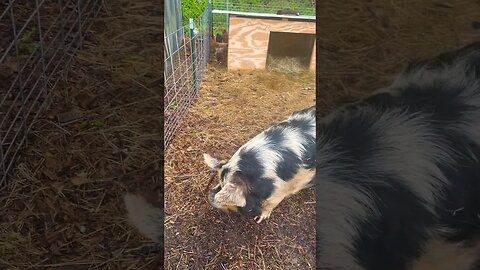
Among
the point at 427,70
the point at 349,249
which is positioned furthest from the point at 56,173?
the point at 427,70

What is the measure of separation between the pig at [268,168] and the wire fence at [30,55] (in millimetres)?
407

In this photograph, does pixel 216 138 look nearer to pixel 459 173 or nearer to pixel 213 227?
pixel 213 227

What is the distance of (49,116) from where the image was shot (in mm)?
1404

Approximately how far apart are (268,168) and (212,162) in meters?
→ 0.13

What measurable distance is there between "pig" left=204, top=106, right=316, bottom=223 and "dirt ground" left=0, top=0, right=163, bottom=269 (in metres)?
0.16

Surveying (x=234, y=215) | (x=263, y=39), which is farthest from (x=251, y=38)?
(x=234, y=215)

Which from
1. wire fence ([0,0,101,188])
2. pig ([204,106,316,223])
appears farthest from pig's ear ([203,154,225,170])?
wire fence ([0,0,101,188])

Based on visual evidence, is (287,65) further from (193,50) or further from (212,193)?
(212,193)

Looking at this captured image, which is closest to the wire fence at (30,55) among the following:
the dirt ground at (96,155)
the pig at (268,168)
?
the dirt ground at (96,155)

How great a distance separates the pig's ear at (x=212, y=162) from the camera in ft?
4.82

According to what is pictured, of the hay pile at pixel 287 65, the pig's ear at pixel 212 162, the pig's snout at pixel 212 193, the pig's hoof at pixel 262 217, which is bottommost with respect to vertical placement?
the pig's hoof at pixel 262 217

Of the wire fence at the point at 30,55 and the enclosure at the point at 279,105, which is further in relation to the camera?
the enclosure at the point at 279,105

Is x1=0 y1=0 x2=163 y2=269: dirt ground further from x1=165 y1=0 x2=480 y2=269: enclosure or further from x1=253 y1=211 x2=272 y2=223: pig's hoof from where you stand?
x1=253 y1=211 x2=272 y2=223: pig's hoof

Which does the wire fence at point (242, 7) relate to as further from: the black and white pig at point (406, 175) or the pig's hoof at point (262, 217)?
the pig's hoof at point (262, 217)
